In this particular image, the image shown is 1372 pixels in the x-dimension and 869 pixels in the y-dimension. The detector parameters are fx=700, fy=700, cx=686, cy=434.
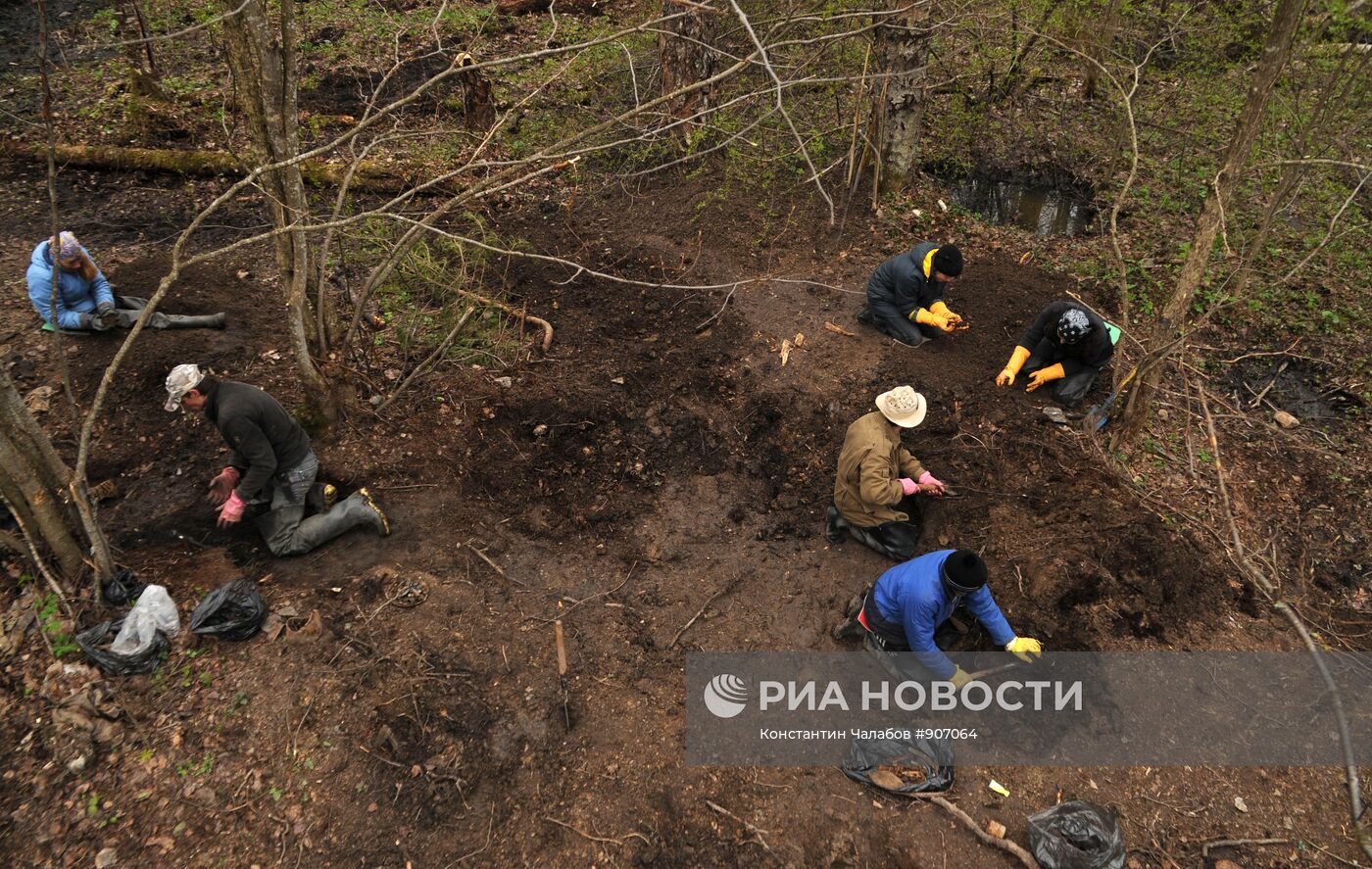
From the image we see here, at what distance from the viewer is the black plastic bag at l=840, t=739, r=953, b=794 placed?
3.47m

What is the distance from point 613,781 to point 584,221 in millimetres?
6385

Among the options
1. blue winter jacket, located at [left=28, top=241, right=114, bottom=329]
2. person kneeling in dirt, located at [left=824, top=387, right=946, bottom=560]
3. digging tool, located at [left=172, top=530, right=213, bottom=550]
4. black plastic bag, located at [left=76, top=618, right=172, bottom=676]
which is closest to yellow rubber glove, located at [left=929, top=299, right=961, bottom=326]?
person kneeling in dirt, located at [left=824, top=387, right=946, bottom=560]

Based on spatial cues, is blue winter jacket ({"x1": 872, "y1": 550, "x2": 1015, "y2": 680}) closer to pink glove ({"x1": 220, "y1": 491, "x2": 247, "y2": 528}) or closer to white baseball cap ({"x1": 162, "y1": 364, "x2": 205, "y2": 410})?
pink glove ({"x1": 220, "y1": 491, "x2": 247, "y2": 528})

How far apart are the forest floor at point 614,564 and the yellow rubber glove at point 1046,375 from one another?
16cm

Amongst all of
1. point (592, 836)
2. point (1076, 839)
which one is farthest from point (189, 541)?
point (1076, 839)

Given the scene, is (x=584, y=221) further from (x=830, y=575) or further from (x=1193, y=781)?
(x=1193, y=781)

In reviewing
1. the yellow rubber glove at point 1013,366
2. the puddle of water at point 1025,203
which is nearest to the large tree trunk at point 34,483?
the yellow rubber glove at point 1013,366

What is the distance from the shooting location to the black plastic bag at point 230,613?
369 centimetres

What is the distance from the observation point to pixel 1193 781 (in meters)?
3.51

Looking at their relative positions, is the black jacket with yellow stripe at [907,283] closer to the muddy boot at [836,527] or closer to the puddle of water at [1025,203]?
the muddy boot at [836,527]

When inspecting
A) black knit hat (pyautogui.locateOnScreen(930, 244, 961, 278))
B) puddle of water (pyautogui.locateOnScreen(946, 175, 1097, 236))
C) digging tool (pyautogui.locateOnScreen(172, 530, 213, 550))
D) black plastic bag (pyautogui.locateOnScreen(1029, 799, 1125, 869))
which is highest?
black knit hat (pyautogui.locateOnScreen(930, 244, 961, 278))

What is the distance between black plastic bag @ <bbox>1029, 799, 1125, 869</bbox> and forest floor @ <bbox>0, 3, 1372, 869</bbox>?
15 centimetres

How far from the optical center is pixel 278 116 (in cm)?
417

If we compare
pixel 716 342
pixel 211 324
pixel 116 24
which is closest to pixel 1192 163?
pixel 716 342
